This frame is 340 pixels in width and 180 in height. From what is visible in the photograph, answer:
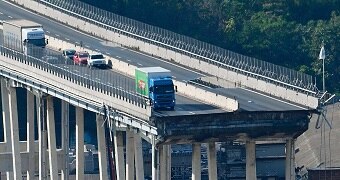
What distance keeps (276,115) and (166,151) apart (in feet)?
37.0

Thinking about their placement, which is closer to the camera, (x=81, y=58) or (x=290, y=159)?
(x=290, y=159)

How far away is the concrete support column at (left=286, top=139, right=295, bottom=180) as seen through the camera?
7047 inches

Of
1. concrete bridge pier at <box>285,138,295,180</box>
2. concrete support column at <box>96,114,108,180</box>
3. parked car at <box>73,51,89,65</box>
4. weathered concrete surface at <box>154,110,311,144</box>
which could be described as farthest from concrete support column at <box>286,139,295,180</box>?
parked car at <box>73,51,89,65</box>

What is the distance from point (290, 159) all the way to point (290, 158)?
67mm

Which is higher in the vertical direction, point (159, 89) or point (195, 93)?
point (159, 89)

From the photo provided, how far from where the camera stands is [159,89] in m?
175

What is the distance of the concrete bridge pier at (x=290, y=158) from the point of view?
17900 centimetres

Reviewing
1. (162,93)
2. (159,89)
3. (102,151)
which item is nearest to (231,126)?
(162,93)

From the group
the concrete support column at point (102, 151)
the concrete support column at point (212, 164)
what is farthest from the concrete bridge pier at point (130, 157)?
the concrete support column at point (212, 164)

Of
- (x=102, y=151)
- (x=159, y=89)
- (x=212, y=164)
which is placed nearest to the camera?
(x=159, y=89)

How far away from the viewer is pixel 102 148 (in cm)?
19425

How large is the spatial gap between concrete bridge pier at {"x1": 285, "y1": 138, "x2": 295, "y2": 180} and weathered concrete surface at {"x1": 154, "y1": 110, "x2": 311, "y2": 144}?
46.3 inches

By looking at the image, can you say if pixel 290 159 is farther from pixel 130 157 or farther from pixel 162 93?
pixel 130 157

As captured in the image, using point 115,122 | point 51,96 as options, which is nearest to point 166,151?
point 115,122
